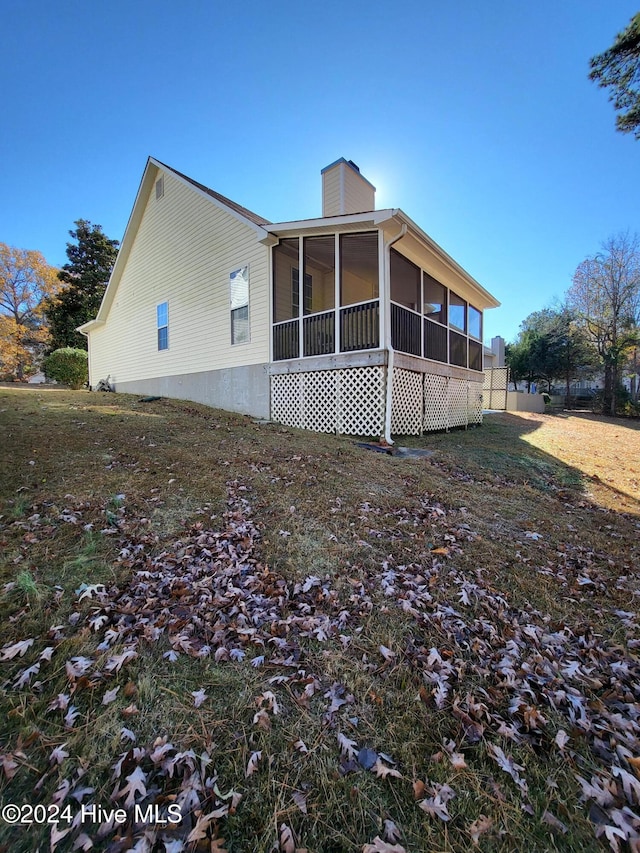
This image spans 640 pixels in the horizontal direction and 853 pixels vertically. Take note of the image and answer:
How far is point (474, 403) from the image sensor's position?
45.9ft

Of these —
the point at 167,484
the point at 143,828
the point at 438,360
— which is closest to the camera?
the point at 143,828

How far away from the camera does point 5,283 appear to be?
95.4ft

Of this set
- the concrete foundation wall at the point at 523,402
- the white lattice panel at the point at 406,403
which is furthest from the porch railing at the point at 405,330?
the concrete foundation wall at the point at 523,402

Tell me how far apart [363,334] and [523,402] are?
17568 millimetres

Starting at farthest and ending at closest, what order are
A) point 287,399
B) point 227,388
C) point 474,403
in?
1. point 474,403
2. point 227,388
3. point 287,399

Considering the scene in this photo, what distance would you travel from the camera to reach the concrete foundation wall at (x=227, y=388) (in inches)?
424

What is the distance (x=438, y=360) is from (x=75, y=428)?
9668 mm

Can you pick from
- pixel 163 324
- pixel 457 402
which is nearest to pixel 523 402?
pixel 457 402

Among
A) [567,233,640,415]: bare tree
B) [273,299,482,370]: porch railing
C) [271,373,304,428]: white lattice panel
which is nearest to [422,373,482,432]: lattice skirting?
[273,299,482,370]: porch railing

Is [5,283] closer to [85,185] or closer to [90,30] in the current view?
[85,185]

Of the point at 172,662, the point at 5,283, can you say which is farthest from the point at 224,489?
the point at 5,283

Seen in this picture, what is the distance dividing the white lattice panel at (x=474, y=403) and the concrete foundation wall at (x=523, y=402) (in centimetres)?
892

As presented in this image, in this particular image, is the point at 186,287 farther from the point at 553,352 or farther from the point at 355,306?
the point at 553,352

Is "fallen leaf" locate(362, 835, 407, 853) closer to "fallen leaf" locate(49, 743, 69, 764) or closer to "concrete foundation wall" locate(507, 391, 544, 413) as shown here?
"fallen leaf" locate(49, 743, 69, 764)
